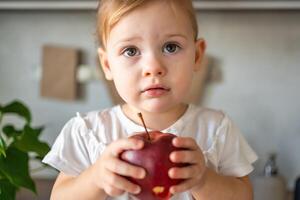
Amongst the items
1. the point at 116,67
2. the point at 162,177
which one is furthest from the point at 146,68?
the point at 162,177

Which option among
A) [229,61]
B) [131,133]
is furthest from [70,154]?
[229,61]

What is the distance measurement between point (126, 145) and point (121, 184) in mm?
48

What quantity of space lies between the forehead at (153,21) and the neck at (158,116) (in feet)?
0.49

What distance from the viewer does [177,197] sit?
776 mm

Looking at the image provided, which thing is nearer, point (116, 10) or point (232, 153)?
point (116, 10)

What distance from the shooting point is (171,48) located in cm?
70

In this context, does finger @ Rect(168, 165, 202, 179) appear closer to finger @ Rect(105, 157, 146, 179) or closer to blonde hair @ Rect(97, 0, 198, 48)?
finger @ Rect(105, 157, 146, 179)

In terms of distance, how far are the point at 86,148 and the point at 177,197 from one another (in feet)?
0.55

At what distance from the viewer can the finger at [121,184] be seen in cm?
58

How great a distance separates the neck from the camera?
2.61 feet

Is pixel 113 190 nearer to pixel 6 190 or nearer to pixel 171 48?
pixel 171 48

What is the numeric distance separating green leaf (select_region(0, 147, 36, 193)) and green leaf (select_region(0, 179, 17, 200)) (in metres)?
0.01

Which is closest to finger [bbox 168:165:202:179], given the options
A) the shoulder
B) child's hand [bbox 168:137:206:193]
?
child's hand [bbox 168:137:206:193]

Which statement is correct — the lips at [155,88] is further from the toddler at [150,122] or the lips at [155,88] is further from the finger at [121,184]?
the finger at [121,184]
